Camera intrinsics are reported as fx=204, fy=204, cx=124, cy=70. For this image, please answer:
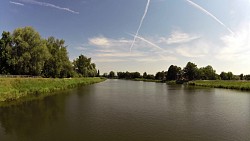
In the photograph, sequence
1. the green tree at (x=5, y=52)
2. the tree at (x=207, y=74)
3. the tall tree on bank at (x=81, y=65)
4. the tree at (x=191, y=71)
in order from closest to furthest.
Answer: the green tree at (x=5, y=52)
the tall tree on bank at (x=81, y=65)
the tree at (x=191, y=71)
the tree at (x=207, y=74)

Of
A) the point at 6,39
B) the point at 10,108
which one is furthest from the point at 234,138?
the point at 6,39

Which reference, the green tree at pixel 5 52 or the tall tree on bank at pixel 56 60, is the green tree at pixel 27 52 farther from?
the tall tree on bank at pixel 56 60

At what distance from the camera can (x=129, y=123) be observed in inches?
771

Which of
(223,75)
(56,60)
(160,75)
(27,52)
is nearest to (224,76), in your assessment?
(223,75)

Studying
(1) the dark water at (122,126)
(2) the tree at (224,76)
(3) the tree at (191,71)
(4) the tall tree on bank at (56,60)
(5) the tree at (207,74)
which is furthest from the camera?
(2) the tree at (224,76)

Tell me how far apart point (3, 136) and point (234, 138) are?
57.8ft

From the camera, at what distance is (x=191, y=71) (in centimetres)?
13275

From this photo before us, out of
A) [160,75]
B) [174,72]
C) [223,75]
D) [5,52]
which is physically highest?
[5,52]

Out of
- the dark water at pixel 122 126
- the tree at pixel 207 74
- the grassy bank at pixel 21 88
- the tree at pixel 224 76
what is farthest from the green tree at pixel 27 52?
the tree at pixel 224 76

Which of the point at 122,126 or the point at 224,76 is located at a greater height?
the point at 224,76

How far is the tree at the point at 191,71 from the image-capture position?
131625mm

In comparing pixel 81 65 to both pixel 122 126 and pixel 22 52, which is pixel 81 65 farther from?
pixel 122 126

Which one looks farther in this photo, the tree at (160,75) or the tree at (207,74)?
the tree at (160,75)

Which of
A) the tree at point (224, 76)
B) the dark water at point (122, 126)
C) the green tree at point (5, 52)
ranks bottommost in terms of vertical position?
the dark water at point (122, 126)
